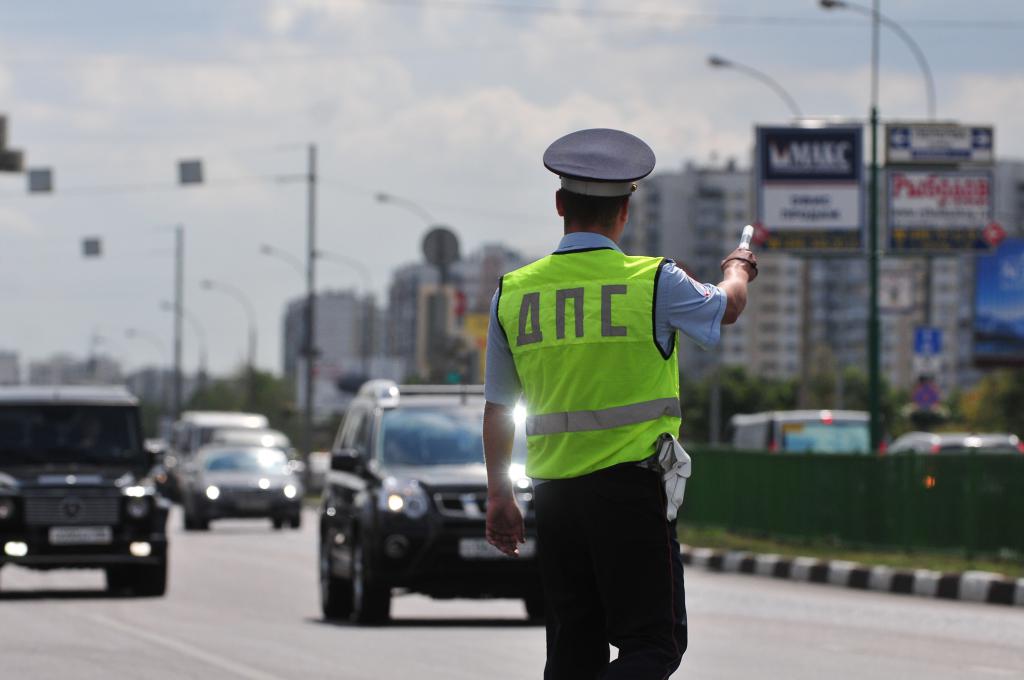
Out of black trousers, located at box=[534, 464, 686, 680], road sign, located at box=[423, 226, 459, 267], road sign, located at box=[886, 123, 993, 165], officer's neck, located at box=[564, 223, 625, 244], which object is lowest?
black trousers, located at box=[534, 464, 686, 680]

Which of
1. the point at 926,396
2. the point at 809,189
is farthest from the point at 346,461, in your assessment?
the point at 926,396

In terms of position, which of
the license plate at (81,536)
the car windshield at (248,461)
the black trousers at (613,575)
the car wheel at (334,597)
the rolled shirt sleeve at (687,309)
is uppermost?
the rolled shirt sleeve at (687,309)

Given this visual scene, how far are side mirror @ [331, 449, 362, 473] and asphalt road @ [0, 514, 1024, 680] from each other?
3.72 ft

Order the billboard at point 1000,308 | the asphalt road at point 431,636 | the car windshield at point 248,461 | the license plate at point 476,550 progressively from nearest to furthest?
the asphalt road at point 431,636
the license plate at point 476,550
the car windshield at point 248,461
the billboard at point 1000,308

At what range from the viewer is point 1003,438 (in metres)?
35.7

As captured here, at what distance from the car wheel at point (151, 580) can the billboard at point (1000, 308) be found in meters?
33.1

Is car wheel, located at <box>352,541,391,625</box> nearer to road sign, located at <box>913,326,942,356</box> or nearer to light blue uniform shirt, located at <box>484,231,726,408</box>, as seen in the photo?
light blue uniform shirt, located at <box>484,231,726,408</box>

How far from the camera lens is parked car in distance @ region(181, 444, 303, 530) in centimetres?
3997

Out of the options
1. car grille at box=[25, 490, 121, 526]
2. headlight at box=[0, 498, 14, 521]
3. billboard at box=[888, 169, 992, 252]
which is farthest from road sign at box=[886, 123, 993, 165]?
headlight at box=[0, 498, 14, 521]

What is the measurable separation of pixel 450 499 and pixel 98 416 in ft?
17.2

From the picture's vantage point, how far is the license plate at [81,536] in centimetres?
1923

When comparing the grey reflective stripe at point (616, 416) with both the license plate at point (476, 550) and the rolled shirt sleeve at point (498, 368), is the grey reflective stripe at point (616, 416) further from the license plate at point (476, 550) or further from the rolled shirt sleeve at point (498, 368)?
the license plate at point (476, 550)

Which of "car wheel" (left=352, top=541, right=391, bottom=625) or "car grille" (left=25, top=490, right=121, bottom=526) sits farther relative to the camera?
"car grille" (left=25, top=490, right=121, bottom=526)

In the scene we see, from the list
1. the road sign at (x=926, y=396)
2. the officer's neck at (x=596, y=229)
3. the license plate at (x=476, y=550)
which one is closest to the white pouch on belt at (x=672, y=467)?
the officer's neck at (x=596, y=229)
